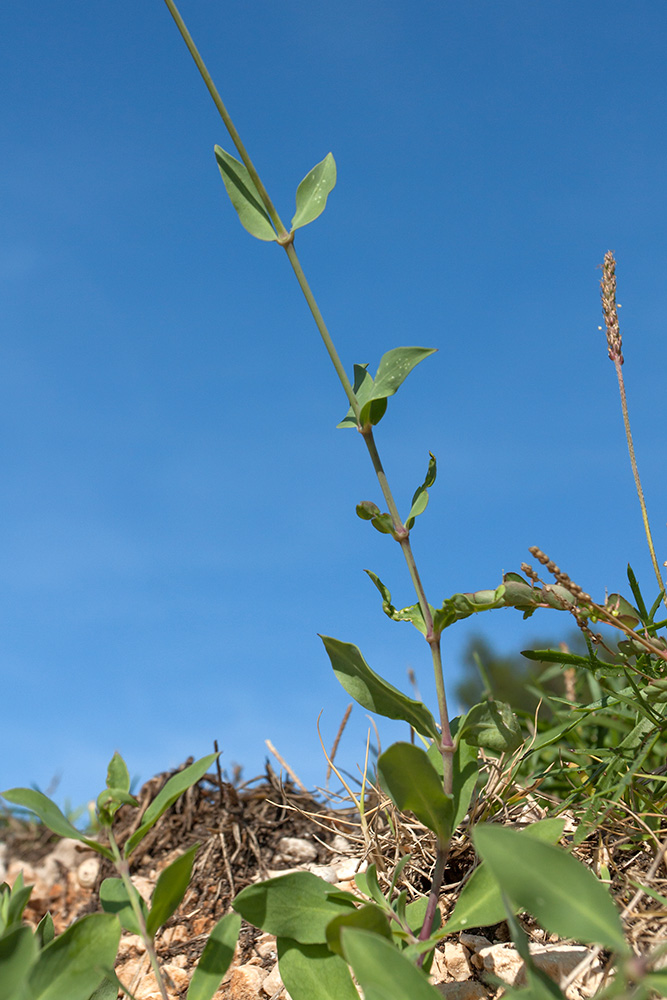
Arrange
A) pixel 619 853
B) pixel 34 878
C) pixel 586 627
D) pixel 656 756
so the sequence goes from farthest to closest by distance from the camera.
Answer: pixel 34 878 → pixel 656 756 → pixel 619 853 → pixel 586 627

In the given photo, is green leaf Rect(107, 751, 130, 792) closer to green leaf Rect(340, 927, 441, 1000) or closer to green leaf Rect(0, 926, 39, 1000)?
green leaf Rect(0, 926, 39, 1000)

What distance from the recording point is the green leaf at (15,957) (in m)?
0.74

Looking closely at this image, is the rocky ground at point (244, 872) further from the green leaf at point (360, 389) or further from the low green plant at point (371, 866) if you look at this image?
the green leaf at point (360, 389)

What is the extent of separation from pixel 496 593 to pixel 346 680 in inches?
9.3

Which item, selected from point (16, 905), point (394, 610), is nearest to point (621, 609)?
point (394, 610)

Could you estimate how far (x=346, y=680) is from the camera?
3.21 feet

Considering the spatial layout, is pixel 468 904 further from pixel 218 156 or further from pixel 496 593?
pixel 218 156

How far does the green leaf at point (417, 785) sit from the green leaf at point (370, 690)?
85 millimetres

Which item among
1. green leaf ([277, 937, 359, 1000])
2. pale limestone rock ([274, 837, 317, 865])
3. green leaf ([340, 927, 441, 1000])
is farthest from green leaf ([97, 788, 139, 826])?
pale limestone rock ([274, 837, 317, 865])

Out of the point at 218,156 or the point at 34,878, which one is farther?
the point at 34,878

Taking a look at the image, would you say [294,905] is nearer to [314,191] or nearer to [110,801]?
[110,801]

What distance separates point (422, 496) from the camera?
38.3 inches

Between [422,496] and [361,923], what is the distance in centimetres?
49

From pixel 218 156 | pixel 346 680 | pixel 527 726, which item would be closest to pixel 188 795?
pixel 527 726
